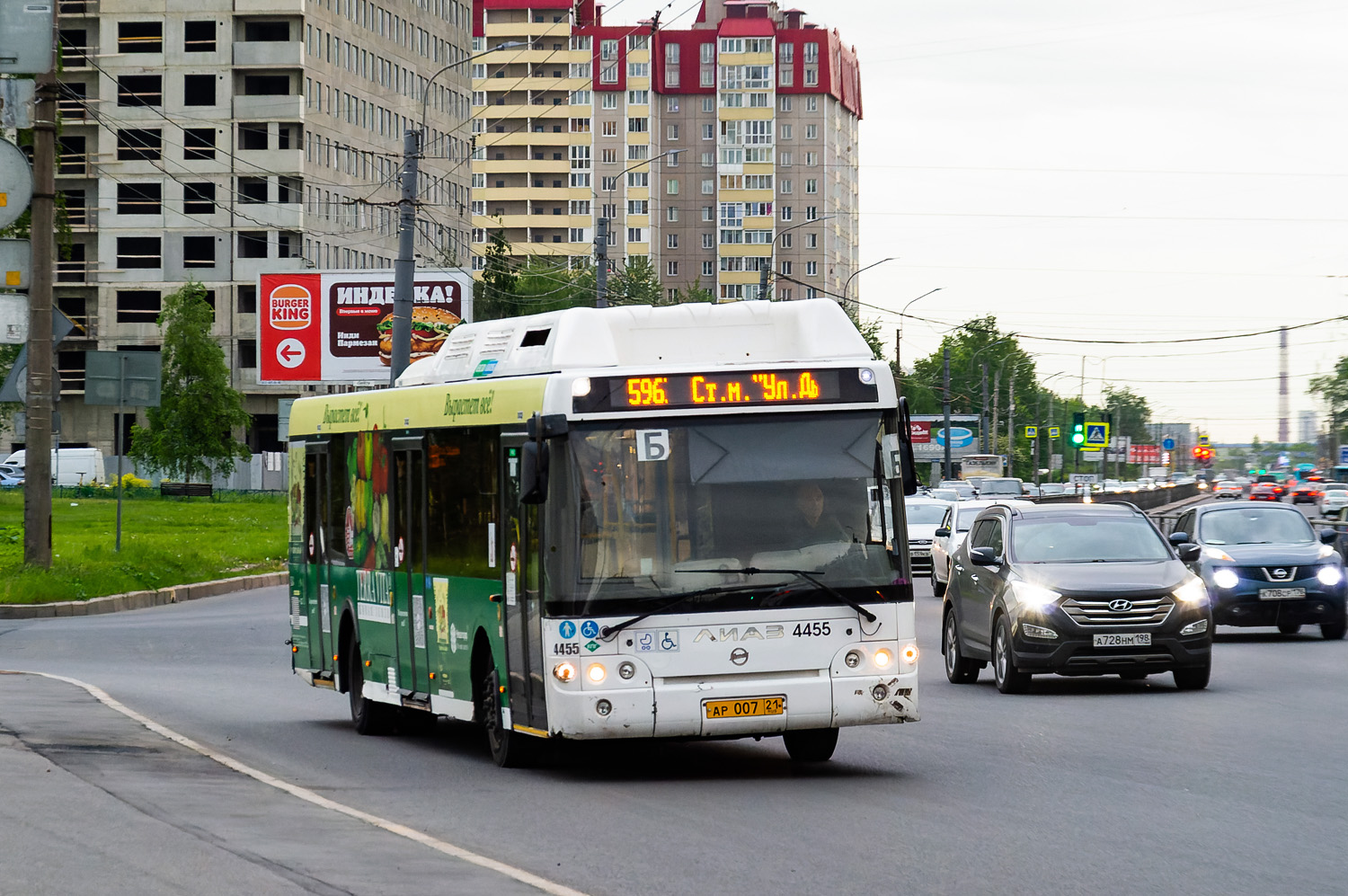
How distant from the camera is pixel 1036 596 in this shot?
17250 mm

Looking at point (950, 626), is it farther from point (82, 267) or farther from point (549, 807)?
point (82, 267)

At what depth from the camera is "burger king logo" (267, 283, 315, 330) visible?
53906 millimetres

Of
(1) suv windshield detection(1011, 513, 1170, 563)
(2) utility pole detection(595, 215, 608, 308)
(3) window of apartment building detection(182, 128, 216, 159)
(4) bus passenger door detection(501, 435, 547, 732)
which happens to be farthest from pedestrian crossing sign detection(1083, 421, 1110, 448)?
(4) bus passenger door detection(501, 435, 547, 732)

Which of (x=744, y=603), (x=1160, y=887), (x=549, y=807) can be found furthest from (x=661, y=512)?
(x=1160, y=887)

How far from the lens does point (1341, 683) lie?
709 inches

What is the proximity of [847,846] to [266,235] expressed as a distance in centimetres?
9460

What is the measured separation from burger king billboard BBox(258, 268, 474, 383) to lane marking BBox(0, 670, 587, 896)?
37669 mm

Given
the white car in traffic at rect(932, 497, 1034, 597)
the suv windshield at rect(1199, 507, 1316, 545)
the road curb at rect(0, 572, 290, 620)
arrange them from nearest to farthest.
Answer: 1. the suv windshield at rect(1199, 507, 1316, 545)
2. the road curb at rect(0, 572, 290, 620)
3. the white car in traffic at rect(932, 497, 1034, 597)

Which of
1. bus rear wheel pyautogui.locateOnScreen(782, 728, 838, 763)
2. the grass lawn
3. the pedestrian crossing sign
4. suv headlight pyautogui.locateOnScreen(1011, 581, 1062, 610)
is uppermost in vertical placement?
the pedestrian crossing sign

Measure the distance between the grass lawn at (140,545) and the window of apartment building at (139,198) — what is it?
1139 inches

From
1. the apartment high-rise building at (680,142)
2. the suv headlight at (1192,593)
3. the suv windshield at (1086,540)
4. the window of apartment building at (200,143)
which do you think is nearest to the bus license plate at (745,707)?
the suv headlight at (1192,593)

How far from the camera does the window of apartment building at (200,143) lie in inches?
3971

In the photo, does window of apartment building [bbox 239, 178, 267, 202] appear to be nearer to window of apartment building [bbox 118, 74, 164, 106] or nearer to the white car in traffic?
window of apartment building [bbox 118, 74, 164, 106]

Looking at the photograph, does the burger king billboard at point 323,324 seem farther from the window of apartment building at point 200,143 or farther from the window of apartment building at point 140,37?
the window of apartment building at point 140,37
